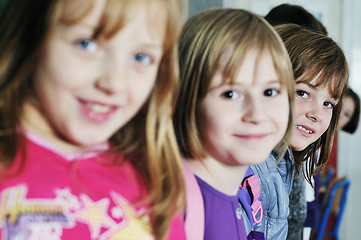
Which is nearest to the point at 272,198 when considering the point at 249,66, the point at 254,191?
the point at 254,191

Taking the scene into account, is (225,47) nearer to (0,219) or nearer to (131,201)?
(131,201)

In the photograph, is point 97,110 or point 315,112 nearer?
point 97,110

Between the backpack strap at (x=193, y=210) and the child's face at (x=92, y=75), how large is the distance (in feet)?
0.68

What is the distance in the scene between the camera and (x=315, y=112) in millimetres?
1229

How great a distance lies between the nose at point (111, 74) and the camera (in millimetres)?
703

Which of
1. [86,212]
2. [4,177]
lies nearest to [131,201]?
[86,212]

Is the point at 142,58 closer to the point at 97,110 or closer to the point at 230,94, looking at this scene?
the point at 97,110

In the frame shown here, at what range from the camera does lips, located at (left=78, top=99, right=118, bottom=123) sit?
0.72 metres

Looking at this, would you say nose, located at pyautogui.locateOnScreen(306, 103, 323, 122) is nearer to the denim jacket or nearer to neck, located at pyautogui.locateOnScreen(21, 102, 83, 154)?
the denim jacket

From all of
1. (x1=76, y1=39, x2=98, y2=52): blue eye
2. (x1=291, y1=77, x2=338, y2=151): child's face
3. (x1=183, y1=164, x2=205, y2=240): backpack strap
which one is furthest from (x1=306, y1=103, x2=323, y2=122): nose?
(x1=76, y1=39, x2=98, y2=52): blue eye

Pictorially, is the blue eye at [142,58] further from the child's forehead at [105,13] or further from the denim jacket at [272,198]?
the denim jacket at [272,198]

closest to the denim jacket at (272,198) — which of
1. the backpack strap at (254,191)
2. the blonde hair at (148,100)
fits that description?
the backpack strap at (254,191)

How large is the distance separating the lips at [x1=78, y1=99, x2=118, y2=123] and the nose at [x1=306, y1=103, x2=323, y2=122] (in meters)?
0.63

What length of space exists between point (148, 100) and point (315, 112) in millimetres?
536
